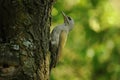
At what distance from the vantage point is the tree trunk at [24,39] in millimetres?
5176

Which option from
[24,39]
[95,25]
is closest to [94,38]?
[95,25]

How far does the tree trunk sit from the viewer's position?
5176 millimetres

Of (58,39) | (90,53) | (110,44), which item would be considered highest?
(58,39)

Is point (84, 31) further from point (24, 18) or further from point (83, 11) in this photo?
point (24, 18)

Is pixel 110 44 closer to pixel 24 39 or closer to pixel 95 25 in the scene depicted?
pixel 95 25

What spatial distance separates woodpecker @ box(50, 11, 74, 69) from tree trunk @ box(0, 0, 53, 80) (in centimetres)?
52

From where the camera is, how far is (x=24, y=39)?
5.30 metres

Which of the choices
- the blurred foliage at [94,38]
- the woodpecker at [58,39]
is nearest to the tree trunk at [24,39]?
the woodpecker at [58,39]

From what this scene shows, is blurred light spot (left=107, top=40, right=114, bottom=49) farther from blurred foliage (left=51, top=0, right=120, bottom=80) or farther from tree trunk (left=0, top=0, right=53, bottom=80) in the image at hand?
tree trunk (left=0, top=0, right=53, bottom=80)

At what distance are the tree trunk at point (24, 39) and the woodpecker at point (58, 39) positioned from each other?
0.52 meters

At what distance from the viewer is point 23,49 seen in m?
5.26

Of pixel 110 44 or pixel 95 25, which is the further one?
pixel 95 25

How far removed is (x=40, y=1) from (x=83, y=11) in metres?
4.20

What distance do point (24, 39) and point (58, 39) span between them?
1495 millimetres
